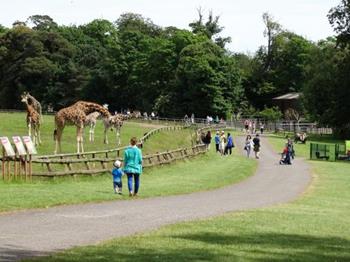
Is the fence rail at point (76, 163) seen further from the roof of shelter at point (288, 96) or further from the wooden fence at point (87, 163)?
Result: the roof of shelter at point (288, 96)

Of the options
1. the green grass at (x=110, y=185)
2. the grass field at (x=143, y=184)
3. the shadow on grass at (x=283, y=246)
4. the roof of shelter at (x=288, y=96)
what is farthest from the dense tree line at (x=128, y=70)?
the shadow on grass at (x=283, y=246)

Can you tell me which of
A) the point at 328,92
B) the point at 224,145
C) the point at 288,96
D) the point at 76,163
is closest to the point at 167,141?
the point at 224,145

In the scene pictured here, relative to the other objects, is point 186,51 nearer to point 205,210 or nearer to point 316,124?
point 316,124

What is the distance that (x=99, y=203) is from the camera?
20766 mm

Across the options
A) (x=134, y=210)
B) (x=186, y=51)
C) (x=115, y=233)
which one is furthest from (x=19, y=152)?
(x=186, y=51)

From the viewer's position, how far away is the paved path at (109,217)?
12.9m

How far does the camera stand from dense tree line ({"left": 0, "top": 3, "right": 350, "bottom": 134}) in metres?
104

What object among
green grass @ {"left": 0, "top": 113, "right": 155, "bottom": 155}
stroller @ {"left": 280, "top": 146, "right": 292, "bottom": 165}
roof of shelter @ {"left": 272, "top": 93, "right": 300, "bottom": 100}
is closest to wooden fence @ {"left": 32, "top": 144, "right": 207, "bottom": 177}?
green grass @ {"left": 0, "top": 113, "right": 155, "bottom": 155}

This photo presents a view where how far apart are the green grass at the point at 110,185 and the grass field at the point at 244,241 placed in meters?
5.27

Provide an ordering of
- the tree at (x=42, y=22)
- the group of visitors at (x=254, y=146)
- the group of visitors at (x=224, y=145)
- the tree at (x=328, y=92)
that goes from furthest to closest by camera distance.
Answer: the tree at (x=42, y=22)
the tree at (x=328, y=92)
the group of visitors at (x=224, y=145)
the group of visitors at (x=254, y=146)

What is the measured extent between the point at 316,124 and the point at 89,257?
290ft

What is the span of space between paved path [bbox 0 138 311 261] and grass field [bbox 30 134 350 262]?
0.83 m

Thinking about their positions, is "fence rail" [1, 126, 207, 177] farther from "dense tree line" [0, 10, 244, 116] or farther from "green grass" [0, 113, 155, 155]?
"dense tree line" [0, 10, 244, 116]

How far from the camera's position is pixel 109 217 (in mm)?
17250
